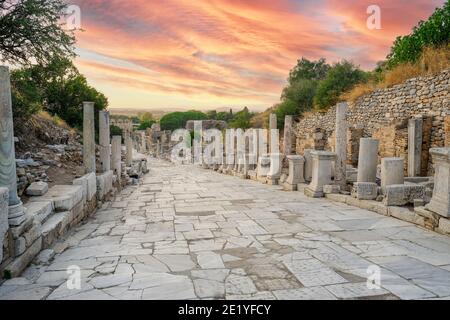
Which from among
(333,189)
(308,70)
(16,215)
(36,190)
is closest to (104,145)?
(36,190)

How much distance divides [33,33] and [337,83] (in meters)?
18.1

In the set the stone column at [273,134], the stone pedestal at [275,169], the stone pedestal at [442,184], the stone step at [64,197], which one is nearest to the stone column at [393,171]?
Answer: the stone pedestal at [442,184]

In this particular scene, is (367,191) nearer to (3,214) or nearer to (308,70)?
(3,214)

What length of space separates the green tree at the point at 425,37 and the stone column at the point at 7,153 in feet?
55.9

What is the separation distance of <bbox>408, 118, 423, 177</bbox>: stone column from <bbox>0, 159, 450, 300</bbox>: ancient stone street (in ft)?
20.8

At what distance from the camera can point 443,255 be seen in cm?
429

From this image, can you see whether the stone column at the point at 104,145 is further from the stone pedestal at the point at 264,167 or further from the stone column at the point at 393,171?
the stone column at the point at 393,171

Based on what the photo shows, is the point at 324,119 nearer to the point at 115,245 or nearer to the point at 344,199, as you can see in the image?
the point at 344,199

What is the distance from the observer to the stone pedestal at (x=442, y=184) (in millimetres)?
5098

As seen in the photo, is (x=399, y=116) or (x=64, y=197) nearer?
(x=64, y=197)

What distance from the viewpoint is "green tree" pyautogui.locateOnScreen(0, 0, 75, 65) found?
9.03 metres

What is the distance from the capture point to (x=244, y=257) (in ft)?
14.2
